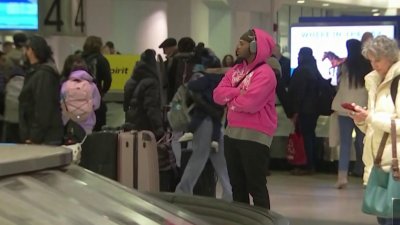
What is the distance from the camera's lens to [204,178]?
745 centimetres

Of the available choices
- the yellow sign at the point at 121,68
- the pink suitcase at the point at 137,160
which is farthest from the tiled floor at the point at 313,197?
the pink suitcase at the point at 137,160

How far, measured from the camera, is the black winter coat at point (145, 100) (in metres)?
7.46

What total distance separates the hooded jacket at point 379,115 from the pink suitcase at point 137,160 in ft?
5.80

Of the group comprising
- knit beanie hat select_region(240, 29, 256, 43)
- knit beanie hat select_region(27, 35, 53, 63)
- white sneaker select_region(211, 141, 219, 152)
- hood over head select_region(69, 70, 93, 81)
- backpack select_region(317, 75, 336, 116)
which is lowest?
white sneaker select_region(211, 141, 219, 152)

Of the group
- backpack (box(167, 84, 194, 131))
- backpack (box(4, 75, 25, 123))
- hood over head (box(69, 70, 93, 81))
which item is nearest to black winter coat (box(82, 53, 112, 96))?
backpack (box(4, 75, 25, 123))

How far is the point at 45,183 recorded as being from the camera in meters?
2.07

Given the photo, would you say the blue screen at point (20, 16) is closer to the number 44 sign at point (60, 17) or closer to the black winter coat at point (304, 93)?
the number 44 sign at point (60, 17)

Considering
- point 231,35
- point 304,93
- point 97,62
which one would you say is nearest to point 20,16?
point 97,62

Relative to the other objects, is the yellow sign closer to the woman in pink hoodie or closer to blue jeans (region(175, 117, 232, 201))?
blue jeans (region(175, 117, 232, 201))

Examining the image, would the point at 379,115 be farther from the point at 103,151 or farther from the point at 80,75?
the point at 80,75

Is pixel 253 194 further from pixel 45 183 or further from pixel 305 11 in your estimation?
pixel 305 11

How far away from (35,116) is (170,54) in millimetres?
3063

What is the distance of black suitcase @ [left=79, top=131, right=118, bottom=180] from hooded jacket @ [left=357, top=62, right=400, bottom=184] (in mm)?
2010

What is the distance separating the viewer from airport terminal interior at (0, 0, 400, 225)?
8109 mm
